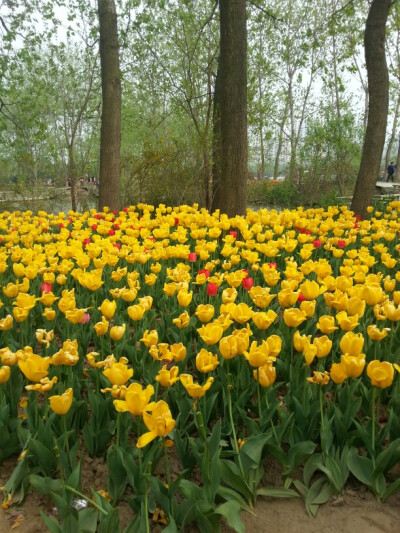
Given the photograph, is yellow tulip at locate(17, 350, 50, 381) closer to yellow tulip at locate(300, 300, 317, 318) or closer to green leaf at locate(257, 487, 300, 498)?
green leaf at locate(257, 487, 300, 498)

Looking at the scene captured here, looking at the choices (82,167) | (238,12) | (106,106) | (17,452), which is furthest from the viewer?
(82,167)

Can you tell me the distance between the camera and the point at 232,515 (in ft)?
4.98

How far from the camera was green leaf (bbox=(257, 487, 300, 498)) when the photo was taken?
71.5 inches

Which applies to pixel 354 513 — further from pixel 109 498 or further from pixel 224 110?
pixel 224 110

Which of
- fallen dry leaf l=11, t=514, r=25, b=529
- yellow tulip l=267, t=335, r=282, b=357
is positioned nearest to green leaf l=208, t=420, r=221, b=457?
yellow tulip l=267, t=335, r=282, b=357

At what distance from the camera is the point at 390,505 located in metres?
1.79

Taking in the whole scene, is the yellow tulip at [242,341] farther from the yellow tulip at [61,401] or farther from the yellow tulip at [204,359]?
the yellow tulip at [61,401]

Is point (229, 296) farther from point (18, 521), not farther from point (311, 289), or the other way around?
point (18, 521)

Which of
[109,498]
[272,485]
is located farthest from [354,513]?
[109,498]

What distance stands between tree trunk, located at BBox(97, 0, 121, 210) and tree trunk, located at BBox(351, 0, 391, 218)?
4.72 metres

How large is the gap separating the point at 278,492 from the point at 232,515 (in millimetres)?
380

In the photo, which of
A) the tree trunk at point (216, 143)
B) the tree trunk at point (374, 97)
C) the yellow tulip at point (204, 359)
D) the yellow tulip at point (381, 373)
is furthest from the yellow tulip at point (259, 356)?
the tree trunk at point (374, 97)

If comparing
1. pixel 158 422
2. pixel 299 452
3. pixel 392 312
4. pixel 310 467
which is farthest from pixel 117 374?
pixel 392 312

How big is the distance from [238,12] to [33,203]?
772 cm
